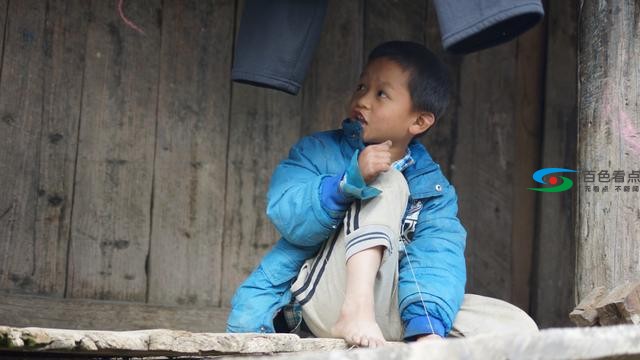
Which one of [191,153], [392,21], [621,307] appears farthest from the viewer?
[392,21]

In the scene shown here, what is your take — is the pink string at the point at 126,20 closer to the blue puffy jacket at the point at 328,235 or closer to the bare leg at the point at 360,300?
the blue puffy jacket at the point at 328,235

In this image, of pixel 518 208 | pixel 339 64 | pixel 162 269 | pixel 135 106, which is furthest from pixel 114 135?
pixel 518 208

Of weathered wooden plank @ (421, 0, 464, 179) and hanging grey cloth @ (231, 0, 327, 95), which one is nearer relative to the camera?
hanging grey cloth @ (231, 0, 327, 95)

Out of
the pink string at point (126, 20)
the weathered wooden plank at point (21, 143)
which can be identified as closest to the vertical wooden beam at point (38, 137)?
the weathered wooden plank at point (21, 143)

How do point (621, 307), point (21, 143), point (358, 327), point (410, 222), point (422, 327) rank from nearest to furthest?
1. point (358, 327)
2. point (621, 307)
3. point (422, 327)
4. point (410, 222)
5. point (21, 143)

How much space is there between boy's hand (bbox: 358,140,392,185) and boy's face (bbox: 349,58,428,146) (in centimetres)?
40

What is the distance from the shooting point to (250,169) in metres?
3.87

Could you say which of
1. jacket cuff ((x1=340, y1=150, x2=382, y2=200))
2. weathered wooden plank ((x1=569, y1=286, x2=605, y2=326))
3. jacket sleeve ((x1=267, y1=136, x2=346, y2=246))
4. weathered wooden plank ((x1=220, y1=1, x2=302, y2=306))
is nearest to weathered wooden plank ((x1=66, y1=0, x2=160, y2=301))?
weathered wooden plank ((x1=220, y1=1, x2=302, y2=306))

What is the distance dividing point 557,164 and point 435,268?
1336 mm

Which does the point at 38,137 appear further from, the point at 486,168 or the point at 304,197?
the point at 486,168

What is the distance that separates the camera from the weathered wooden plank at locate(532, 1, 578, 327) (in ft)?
13.8

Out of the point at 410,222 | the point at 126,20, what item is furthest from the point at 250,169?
the point at 410,222

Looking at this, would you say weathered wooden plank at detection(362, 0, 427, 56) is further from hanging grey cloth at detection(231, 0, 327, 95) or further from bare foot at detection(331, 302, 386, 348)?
bare foot at detection(331, 302, 386, 348)

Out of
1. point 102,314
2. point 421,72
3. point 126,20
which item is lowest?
point 102,314
